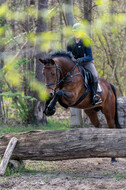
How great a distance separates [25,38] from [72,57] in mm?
4631

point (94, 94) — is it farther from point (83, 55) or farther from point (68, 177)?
point (68, 177)

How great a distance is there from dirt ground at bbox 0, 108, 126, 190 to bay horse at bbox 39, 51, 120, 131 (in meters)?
1.33

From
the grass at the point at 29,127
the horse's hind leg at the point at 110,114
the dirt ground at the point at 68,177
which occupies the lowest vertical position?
the dirt ground at the point at 68,177

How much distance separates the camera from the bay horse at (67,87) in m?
5.84

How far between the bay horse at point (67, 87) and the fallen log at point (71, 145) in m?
0.67

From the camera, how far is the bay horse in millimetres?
5838

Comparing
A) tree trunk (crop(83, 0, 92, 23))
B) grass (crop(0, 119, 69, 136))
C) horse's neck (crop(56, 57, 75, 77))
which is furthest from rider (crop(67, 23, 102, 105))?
grass (crop(0, 119, 69, 136))

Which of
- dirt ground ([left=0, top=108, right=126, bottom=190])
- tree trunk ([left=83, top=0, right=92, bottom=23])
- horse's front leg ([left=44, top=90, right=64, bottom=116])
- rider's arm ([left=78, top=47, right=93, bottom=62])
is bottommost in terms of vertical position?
dirt ground ([left=0, top=108, right=126, bottom=190])

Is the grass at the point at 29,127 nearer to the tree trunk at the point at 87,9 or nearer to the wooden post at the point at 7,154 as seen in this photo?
the wooden post at the point at 7,154

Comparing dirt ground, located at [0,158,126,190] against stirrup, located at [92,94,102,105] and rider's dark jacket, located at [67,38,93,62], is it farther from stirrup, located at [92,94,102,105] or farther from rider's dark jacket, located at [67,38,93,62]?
rider's dark jacket, located at [67,38,93,62]

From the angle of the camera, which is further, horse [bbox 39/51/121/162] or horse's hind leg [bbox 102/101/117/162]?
horse's hind leg [bbox 102/101/117/162]

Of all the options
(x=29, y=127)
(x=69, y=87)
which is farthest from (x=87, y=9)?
(x=69, y=87)

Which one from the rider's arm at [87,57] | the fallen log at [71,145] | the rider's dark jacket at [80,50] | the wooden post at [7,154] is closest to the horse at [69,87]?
the rider's arm at [87,57]

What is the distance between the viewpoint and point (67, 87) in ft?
20.6
